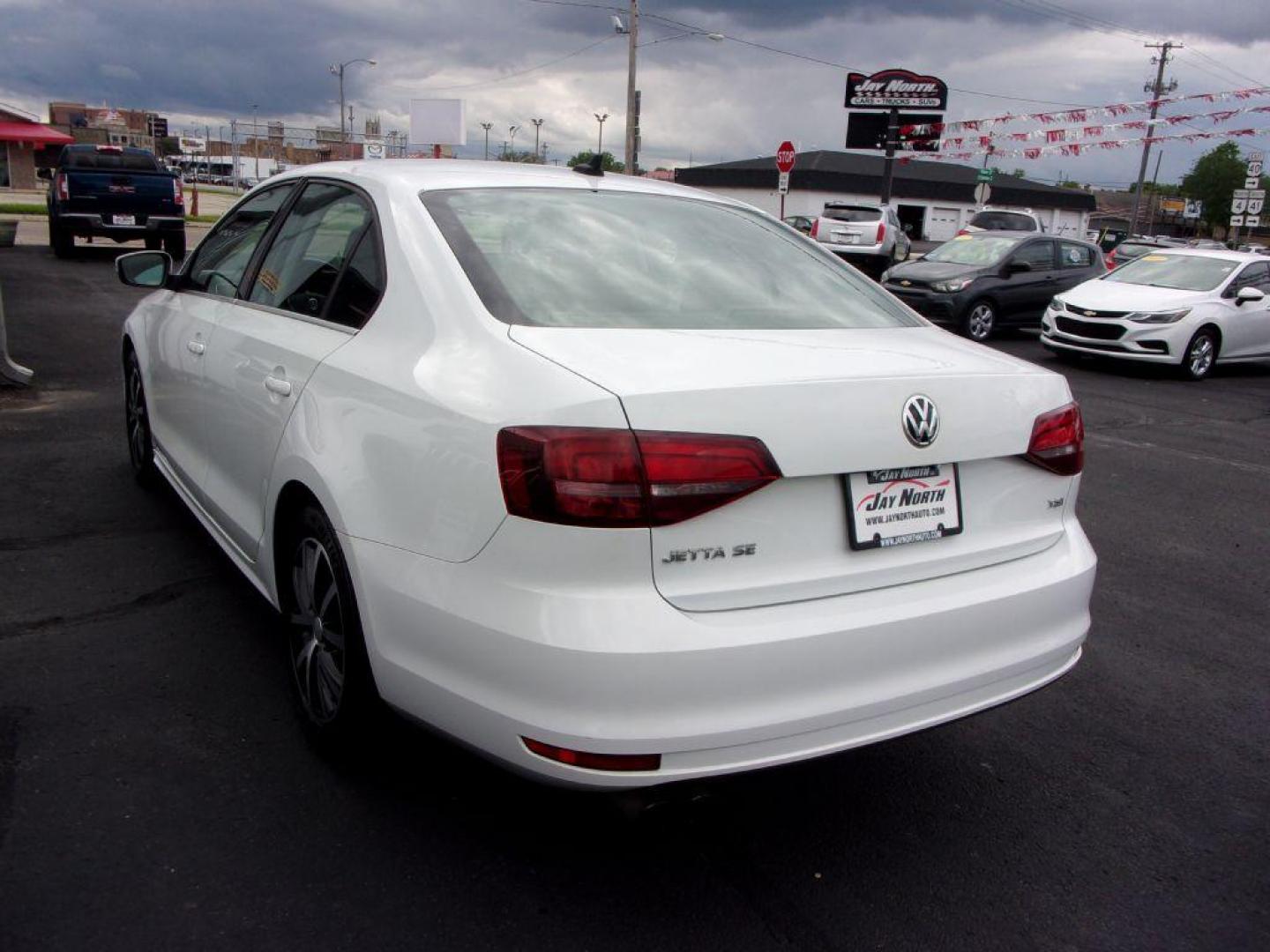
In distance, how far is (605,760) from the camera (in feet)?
7.12

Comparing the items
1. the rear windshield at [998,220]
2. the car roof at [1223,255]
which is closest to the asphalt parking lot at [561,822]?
the car roof at [1223,255]

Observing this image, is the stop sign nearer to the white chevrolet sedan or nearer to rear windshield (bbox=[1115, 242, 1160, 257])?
rear windshield (bbox=[1115, 242, 1160, 257])

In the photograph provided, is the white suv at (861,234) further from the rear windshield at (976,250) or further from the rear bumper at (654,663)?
the rear bumper at (654,663)

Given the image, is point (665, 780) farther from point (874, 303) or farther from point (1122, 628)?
point (1122, 628)

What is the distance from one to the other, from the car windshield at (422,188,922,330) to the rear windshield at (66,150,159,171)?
1836 centimetres

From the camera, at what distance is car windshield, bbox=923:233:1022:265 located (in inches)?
611

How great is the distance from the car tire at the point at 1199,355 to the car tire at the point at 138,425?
1156 cm

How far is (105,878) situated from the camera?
249 centimetres

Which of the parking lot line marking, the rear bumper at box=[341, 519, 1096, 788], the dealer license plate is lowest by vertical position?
the parking lot line marking

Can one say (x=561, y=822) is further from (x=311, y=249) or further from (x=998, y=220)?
(x=998, y=220)

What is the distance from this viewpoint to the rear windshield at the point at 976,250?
15516mm

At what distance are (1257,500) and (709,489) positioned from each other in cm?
614

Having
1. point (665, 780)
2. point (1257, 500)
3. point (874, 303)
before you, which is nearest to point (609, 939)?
point (665, 780)

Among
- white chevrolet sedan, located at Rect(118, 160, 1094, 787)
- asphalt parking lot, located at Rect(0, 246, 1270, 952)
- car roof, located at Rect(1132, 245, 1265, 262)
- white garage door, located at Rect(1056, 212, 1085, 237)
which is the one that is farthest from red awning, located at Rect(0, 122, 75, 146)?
white garage door, located at Rect(1056, 212, 1085, 237)
